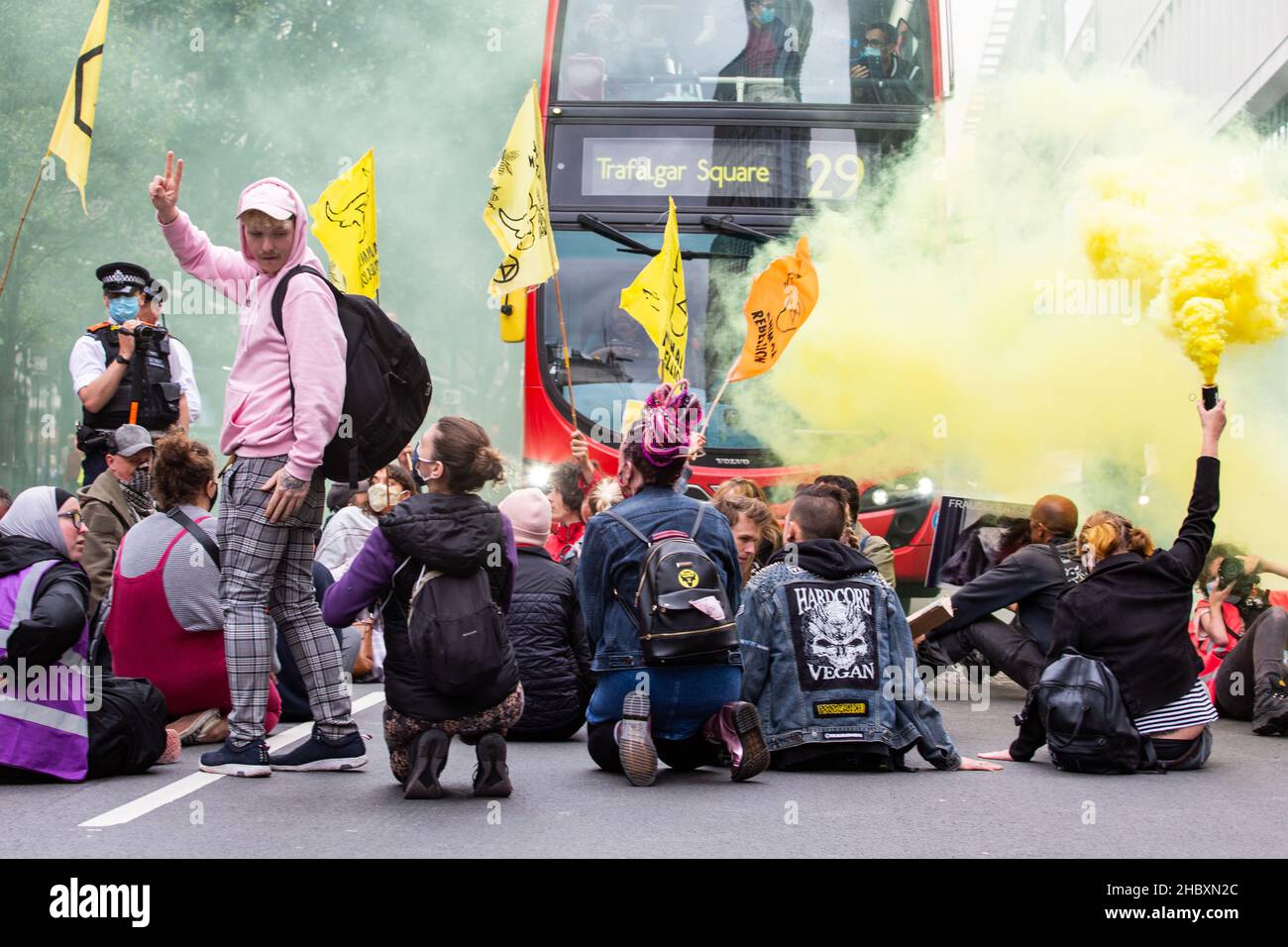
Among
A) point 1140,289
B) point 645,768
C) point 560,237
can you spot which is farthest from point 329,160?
point 645,768

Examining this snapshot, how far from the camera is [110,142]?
24500 mm

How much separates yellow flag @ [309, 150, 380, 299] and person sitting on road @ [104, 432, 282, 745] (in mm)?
2969

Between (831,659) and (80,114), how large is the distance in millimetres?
4501

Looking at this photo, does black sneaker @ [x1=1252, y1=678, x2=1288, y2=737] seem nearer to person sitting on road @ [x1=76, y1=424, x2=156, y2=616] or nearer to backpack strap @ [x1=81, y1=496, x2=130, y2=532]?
person sitting on road @ [x1=76, y1=424, x2=156, y2=616]

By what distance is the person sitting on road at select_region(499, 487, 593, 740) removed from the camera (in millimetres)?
7746

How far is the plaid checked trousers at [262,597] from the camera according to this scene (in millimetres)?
6074

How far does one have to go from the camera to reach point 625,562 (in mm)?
6363

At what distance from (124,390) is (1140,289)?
502 cm

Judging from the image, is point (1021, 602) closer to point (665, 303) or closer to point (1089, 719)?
point (1089, 719)

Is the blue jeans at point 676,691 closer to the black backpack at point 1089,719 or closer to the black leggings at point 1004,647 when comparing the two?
the black backpack at point 1089,719

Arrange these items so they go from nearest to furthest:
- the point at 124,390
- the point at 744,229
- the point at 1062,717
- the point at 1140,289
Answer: the point at 1062,717 → the point at 1140,289 → the point at 124,390 → the point at 744,229

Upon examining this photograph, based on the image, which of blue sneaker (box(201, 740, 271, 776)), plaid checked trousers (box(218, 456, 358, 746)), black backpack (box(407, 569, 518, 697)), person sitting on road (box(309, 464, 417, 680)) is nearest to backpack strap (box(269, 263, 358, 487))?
plaid checked trousers (box(218, 456, 358, 746))

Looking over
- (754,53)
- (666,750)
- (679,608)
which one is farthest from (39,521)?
(754,53)
